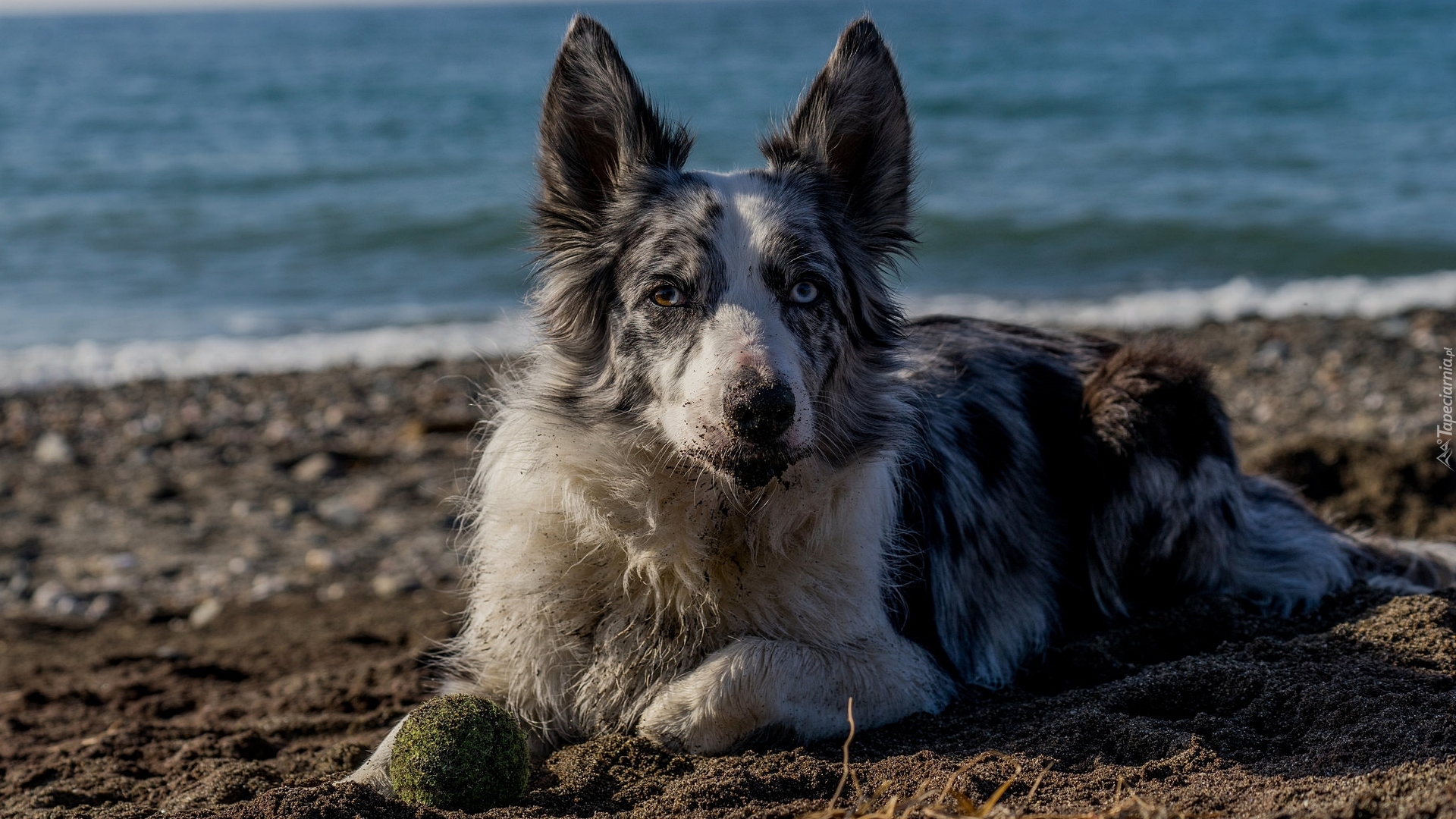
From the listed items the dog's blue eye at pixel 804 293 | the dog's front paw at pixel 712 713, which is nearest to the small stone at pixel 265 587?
the dog's front paw at pixel 712 713

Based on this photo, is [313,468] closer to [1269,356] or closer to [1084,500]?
[1084,500]

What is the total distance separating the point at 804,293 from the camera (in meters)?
3.76

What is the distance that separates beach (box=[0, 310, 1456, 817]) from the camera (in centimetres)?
316

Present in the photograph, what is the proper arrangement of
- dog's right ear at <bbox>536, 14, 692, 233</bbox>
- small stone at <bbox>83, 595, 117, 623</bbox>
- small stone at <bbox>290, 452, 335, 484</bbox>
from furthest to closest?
small stone at <bbox>290, 452, 335, 484</bbox> → small stone at <bbox>83, 595, 117, 623</bbox> → dog's right ear at <bbox>536, 14, 692, 233</bbox>

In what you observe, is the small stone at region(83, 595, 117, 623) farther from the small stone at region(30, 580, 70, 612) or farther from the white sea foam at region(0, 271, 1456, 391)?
the white sea foam at region(0, 271, 1456, 391)

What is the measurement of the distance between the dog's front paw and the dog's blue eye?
1.08 m

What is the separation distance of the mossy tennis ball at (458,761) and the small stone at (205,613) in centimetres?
321

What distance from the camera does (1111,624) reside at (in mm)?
4676

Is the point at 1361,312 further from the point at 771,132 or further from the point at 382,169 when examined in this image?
the point at 382,169

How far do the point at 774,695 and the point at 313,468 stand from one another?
542cm

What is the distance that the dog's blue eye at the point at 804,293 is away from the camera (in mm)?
3727

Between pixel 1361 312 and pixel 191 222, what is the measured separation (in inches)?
587

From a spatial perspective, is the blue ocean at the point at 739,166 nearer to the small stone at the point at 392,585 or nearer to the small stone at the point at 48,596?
the small stone at the point at 392,585

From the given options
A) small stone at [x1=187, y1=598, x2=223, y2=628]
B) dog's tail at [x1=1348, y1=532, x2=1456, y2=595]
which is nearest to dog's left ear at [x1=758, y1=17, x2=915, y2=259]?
dog's tail at [x1=1348, y1=532, x2=1456, y2=595]
